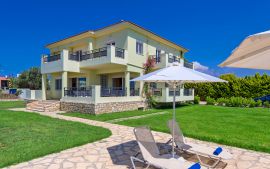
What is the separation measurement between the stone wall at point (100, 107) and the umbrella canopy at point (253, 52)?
12.5 meters

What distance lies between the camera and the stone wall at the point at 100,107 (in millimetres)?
15484

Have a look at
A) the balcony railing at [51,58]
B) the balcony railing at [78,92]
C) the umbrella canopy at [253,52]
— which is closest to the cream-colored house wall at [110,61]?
the balcony railing at [51,58]

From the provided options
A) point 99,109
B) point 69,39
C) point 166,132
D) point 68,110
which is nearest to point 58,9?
Result: point 69,39

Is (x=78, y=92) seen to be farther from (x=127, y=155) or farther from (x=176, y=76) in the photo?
(x=176, y=76)

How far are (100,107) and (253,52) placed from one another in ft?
43.8

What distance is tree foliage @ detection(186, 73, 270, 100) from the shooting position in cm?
2448

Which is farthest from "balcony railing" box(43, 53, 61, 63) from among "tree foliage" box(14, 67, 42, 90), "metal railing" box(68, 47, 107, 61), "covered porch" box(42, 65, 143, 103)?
"tree foliage" box(14, 67, 42, 90)

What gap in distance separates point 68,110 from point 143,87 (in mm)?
7759

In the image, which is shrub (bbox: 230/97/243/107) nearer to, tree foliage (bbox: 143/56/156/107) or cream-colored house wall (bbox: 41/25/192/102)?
cream-colored house wall (bbox: 41/25/192/102)

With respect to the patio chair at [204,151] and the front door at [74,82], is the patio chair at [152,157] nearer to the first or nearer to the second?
the patio chair at [204,151]

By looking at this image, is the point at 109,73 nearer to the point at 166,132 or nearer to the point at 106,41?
the point at 106,41

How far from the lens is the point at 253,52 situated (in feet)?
11.5

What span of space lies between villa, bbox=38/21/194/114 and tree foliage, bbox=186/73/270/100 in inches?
212

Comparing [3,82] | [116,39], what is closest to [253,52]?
[116,39]
